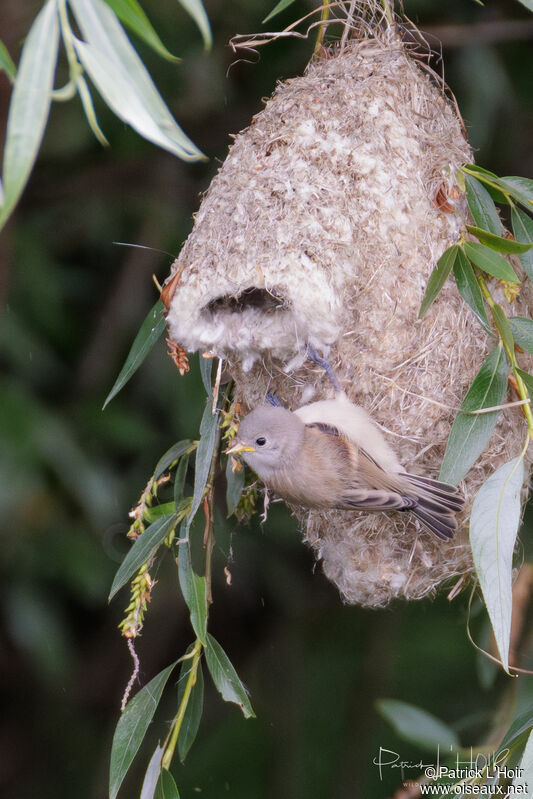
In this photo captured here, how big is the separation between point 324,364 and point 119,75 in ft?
3.65

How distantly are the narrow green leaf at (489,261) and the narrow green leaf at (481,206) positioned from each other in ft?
0.63

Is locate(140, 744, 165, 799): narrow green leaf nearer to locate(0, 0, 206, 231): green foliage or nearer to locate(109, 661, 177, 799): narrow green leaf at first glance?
locate(109, 661, 177, 799): narrow green leaf

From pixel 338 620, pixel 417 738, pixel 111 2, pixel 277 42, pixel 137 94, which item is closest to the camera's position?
pixel 137 94

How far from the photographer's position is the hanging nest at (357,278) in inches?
93.4

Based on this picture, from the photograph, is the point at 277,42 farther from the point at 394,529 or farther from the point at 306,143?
the point at 394,529

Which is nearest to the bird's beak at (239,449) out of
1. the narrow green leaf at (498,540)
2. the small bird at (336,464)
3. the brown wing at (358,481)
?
the small bird at (336,464)

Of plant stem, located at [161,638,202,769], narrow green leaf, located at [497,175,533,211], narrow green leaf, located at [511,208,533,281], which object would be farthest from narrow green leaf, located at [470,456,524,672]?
plant stem, located at [161,638,202,769]

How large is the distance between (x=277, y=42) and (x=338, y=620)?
2.65m

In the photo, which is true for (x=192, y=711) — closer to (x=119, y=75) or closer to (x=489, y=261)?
(x=489, y=261)

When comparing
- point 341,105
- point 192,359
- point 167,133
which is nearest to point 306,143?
point 341,105

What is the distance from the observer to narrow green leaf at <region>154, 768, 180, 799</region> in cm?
227

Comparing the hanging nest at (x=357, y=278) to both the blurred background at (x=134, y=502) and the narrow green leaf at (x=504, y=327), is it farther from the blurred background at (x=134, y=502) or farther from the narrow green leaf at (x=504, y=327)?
the blurred background at (x=134, y=502)

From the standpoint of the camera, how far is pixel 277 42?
3.88 metres

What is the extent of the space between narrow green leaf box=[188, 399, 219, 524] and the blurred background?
104cm
